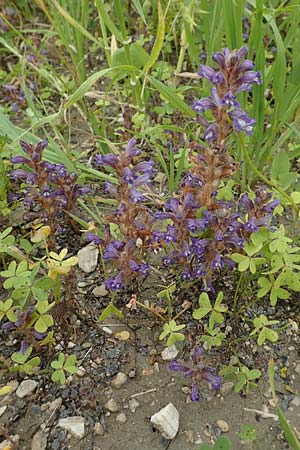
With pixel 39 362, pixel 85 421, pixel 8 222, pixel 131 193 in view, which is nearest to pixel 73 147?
pixel 8 222

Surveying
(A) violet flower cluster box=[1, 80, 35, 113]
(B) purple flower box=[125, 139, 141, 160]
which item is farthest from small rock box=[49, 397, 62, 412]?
(A) violet flower cluster box=[1, 80, 35, 113]

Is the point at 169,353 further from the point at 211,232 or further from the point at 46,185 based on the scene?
the point at 46,185

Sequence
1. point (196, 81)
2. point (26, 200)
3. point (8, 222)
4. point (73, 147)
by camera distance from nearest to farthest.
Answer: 1. point (26, 200)
2. point (8, 222)
3. point (73, 147)
4. point (196, 81)

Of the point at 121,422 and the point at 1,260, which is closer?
the point at 121,422

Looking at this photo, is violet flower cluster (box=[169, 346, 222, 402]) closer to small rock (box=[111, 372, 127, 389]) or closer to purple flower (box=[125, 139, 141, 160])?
small rock (box=[111, 372, 127, 389])

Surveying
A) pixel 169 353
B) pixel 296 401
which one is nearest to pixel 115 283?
pixel 169 353

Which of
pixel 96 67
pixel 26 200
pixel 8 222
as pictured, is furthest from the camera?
pixel 96 67

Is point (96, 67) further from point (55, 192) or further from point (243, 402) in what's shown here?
point (243, 402)
